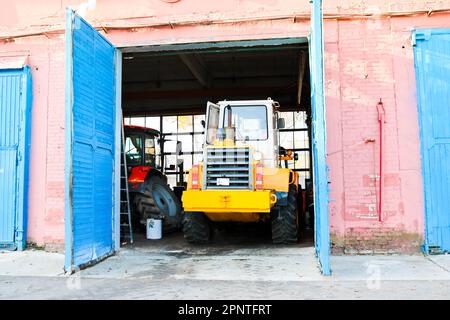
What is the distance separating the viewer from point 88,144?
270 inches

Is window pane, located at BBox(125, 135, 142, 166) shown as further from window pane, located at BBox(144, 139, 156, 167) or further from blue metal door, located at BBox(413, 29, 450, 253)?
blue metal door, located at BBox(413, 29, 450, 253)

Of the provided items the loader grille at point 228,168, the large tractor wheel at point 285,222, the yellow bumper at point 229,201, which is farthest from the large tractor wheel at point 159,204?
the large tractor wheel at point 285,222

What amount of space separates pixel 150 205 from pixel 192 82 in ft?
27.7

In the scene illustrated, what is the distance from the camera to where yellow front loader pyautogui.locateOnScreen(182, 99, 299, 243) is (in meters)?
7.41

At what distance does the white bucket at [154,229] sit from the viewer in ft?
31.1

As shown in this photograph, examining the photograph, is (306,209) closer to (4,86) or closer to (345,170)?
(345,170)

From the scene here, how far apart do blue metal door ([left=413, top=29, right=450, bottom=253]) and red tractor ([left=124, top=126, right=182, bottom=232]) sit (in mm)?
5265

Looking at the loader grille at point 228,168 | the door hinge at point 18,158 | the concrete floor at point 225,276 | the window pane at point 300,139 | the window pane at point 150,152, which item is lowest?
the concrete floor at point 225,276

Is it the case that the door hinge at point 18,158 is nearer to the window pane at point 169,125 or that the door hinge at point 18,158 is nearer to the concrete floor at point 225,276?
the concrete floor at point 225,276

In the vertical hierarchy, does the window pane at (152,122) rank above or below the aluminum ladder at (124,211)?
above

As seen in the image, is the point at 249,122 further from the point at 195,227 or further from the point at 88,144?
the point at 88,144

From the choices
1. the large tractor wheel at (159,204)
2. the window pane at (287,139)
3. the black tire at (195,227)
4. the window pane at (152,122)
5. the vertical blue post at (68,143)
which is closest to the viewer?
the vertical blue post at (68,143)

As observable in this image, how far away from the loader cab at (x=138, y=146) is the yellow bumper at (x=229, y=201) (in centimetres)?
329

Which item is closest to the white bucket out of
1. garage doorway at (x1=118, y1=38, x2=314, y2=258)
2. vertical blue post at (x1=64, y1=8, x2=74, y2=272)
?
garage doorway at (x1=118, y1=38, x2=314, y2=258)
